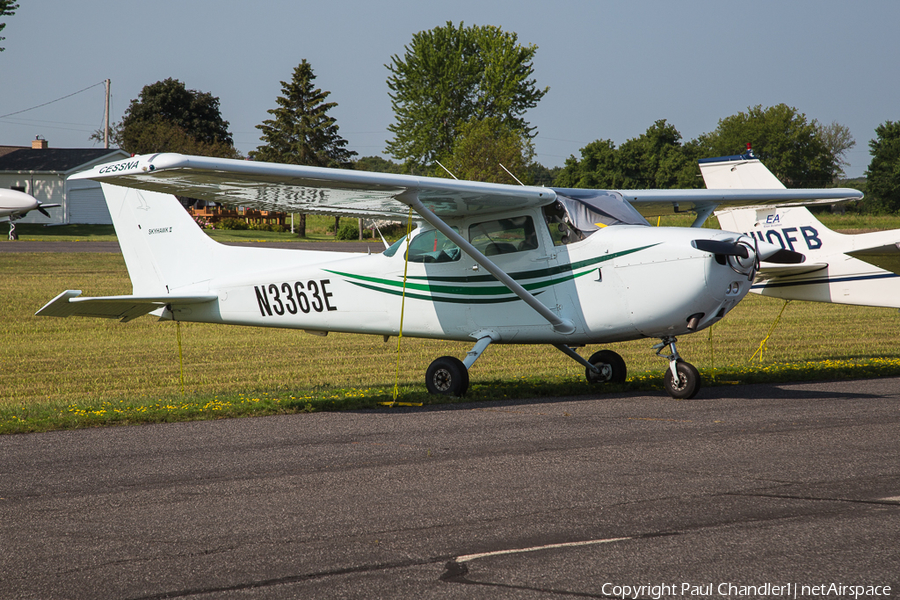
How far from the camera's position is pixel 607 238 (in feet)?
30.7

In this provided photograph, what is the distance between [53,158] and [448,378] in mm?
60678


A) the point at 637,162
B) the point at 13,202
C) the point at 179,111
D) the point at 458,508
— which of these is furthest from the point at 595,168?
the point at 458,508

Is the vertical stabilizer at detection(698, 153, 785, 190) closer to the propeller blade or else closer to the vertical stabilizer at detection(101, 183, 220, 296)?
the propeller blade

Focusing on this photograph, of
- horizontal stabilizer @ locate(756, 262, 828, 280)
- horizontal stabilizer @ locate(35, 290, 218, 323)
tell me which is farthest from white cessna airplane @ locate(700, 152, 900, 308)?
horizontal stabilizer @ locate(35, 290, 218, 323)

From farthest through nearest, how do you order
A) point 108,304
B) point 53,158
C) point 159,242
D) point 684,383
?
point 53,158
point 159,242
point 108,304
point 684,383

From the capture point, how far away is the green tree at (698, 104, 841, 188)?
84250 mm

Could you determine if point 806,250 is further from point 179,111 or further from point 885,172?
point 179,111

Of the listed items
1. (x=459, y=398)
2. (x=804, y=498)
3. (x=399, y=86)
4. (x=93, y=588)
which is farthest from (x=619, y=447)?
(x=399, y=86)

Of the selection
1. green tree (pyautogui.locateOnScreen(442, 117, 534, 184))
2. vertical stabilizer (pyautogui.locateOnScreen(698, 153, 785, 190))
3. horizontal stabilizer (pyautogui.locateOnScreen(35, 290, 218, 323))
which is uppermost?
green tree (pyautogui.locateOnScreen(442, 117, 534, 184))

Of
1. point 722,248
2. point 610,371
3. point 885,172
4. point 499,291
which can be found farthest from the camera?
point 885,172

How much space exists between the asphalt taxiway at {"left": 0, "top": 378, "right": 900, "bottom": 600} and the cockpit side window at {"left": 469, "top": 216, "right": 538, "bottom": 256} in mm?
2610

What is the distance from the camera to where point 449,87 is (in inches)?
2618

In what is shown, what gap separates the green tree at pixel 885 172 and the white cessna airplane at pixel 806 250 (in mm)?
62831

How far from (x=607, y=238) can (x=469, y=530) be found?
220 inches
